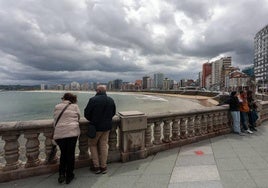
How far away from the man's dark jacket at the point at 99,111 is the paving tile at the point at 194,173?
5.68 ft

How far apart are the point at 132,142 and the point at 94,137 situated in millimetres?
1077

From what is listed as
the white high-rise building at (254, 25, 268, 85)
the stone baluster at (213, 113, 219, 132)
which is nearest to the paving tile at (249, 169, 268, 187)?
the stone baluster at (213, 113, 219, 132)

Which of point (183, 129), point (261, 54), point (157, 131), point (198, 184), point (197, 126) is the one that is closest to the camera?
point (198, 184)

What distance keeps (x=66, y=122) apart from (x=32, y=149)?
108 cm

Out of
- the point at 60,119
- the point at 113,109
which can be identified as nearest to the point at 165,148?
the point at 113,109

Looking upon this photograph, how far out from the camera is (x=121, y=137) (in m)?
4.59

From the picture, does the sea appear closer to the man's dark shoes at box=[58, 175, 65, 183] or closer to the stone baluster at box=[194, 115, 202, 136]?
the stone baluster at box=[194, 115, 202, 136]

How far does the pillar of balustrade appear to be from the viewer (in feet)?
14.7

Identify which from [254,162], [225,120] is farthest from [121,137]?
[225,120]

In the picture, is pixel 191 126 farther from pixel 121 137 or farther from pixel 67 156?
pixel 67 156

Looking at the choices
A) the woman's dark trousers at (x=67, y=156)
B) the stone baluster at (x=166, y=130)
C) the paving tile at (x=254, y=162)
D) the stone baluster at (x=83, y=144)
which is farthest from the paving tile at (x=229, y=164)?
the woman's dark trousers at (x=67, y=156)

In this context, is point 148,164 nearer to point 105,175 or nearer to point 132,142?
point 132,142

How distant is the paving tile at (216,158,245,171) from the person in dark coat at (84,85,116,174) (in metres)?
2.56

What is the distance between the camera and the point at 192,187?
3.32 metres
